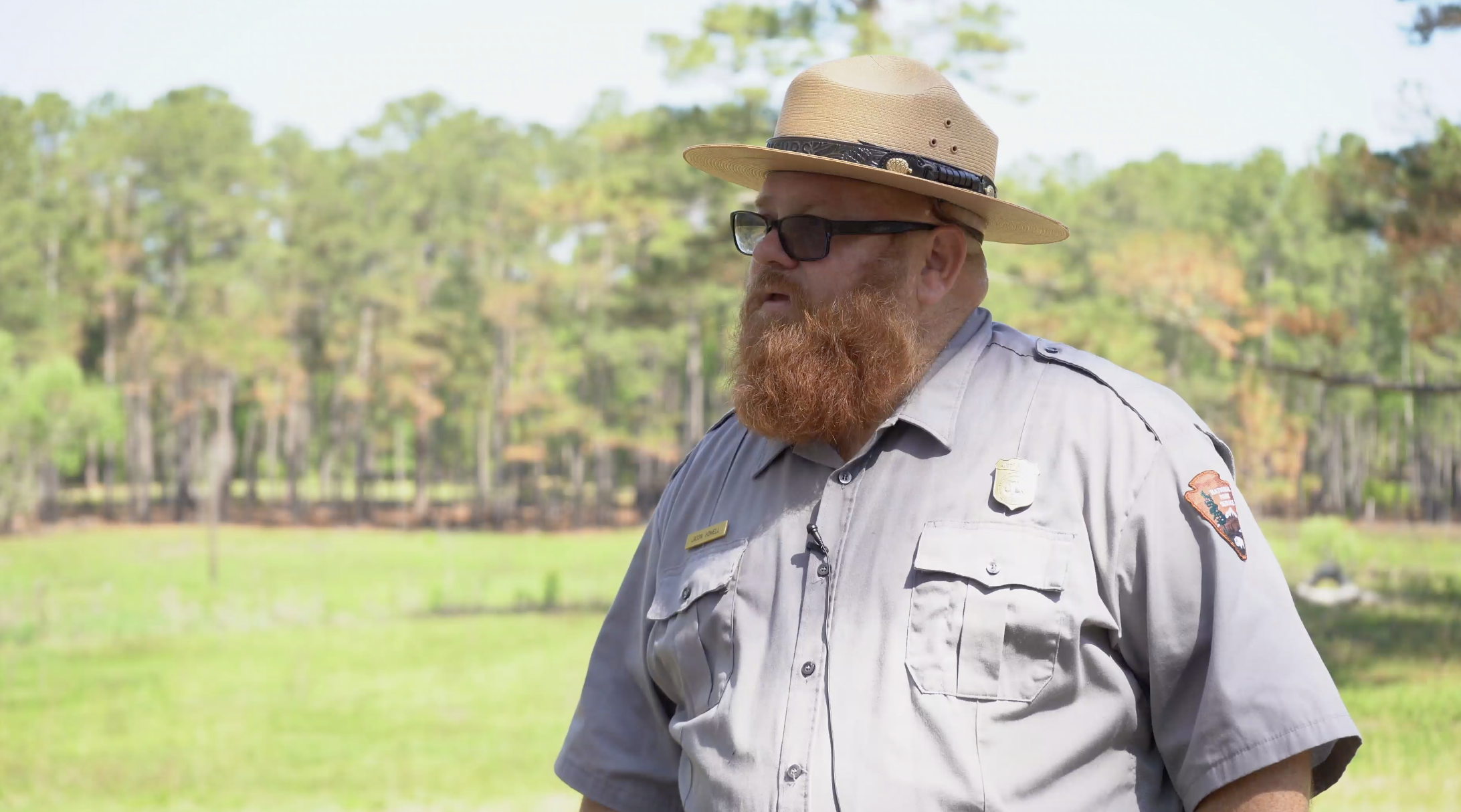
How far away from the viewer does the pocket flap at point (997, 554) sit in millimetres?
1501

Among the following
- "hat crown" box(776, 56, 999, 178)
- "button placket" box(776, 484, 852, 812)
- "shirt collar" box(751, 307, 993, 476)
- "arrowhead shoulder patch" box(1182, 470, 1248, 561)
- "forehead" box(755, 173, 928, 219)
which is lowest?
"button placket" box(776, 484, 852, 812)

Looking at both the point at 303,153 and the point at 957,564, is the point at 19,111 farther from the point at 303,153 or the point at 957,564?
the point at 957,564

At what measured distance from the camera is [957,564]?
1551 millimetres

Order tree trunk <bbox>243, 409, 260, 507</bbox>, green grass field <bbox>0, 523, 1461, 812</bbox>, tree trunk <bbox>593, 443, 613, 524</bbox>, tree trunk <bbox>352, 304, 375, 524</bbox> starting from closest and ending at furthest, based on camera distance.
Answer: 1. green grass field <bbox>0, 523, 1461, 812</bbox>
2. tree trunk <bbox>352, 304, 375, 524</bbox>
3. tree trunk <bbox>243, 409, 260, 507</bbox>
4. tree trunk <bbox>593, 443, 613, 524</bbox>

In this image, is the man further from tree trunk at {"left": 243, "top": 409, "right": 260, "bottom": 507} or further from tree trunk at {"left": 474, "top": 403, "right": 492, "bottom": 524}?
tree trunk at {"left": 243, "top": 409, "right": 260, "bottom": 507}

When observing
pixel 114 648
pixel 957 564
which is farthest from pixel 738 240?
pixel 114 648

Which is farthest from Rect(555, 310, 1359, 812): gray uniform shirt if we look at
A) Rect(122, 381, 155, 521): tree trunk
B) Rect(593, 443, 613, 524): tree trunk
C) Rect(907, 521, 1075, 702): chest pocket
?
Rect(593, 443, 613, 524): tree trunk

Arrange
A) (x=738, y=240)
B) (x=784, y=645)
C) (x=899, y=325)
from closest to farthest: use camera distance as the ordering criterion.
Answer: (x=784, y=645) → (x=899, y=325) → (x=738, y=240)

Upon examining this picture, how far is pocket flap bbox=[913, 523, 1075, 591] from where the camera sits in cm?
150

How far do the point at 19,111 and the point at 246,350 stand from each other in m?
6.05

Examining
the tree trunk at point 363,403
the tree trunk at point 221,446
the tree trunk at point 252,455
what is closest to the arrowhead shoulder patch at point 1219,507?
the tree trunk at point 221,446

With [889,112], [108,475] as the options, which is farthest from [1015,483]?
[108,475]

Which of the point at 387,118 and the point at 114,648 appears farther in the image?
the point at 387,118

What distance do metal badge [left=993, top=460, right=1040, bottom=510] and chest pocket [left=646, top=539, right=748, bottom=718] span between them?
355 millimetres
